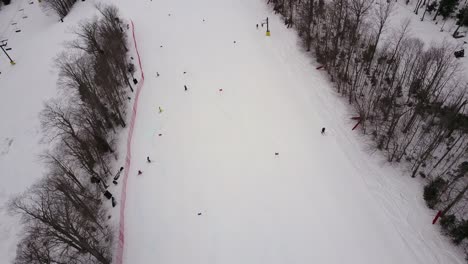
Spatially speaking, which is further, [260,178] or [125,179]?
[125,179]

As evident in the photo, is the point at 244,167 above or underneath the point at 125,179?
above

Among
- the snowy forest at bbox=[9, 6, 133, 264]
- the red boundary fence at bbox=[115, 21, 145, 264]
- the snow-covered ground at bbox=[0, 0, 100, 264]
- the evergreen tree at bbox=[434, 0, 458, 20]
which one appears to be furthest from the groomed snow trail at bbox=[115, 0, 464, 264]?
the evergreen tree at bbox=[434, 0, 458, 20]

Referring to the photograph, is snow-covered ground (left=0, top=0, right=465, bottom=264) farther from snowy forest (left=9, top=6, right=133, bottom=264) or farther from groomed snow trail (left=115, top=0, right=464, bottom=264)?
snowy forest (left=9, top=6, right=133, bottom=264)

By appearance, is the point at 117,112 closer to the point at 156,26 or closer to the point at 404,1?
the point at 156,26

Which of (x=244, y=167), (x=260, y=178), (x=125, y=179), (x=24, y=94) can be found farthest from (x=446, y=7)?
(x=24, y=94)

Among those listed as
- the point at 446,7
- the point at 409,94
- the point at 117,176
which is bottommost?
the point at 117,176

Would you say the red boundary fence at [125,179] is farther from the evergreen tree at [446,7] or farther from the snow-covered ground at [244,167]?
the evergreen tree at [446,7]

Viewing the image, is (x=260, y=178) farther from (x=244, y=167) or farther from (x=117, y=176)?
(x=117, y=176)
